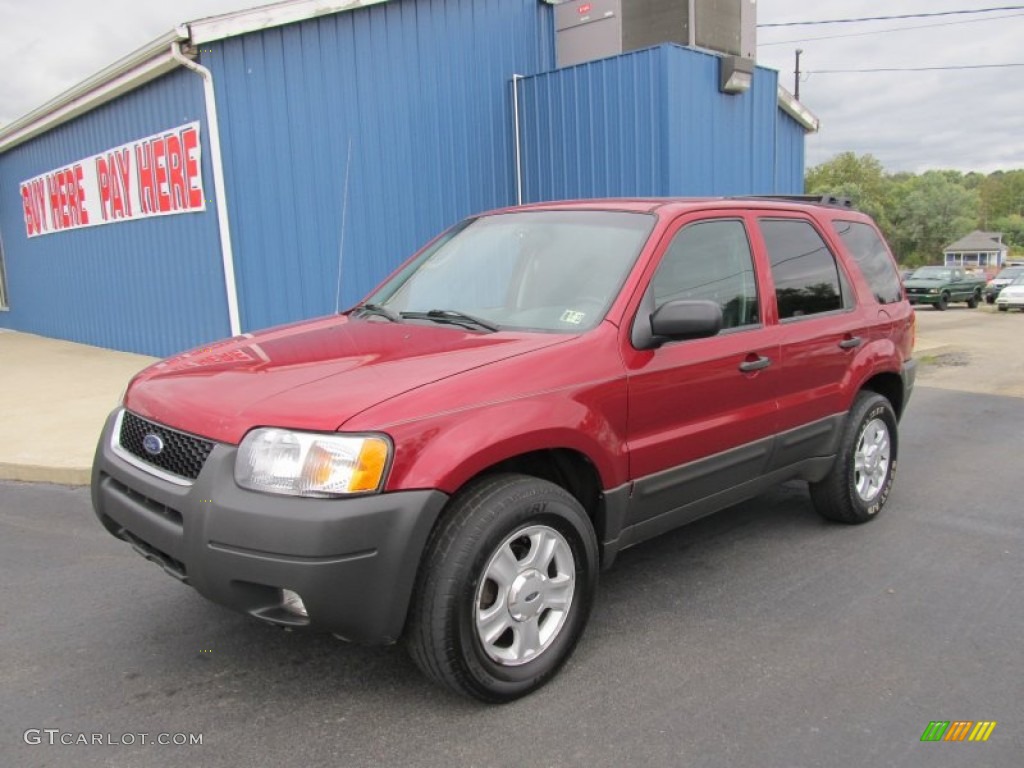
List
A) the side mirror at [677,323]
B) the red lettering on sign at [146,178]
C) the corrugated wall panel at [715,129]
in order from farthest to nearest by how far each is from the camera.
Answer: the red lettering on sign at [146,178], the corrugated wall panel at [715,129], the side mirror at [677,323]

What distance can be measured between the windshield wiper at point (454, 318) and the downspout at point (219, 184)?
6.17 metres

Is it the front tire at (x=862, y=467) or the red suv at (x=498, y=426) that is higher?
the red suv at (x=498, y=426)

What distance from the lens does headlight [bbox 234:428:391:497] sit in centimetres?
256

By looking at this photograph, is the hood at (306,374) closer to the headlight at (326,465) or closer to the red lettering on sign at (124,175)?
the headlight at (326,465)

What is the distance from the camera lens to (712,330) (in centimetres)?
320

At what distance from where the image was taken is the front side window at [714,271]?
3566 mm

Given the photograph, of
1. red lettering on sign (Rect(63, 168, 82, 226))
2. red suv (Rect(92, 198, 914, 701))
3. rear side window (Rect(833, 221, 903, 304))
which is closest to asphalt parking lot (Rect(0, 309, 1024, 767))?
red suv (Rect(92, 198, 914, 701))

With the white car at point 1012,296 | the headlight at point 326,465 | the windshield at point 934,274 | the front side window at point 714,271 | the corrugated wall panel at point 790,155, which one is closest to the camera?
the headlight at point 326,465

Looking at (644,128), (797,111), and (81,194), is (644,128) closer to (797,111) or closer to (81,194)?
(797,111)

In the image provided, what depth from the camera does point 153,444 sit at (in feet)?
9.89

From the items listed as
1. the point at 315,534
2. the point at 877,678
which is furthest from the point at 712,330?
Result: the point at 315,534

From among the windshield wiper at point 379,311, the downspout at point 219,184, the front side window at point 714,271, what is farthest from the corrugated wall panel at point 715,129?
the windshield wiper at point 379,311

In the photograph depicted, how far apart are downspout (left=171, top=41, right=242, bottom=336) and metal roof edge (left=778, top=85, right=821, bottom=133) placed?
797 centimetres

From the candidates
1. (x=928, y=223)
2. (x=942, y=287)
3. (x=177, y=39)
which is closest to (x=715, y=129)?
(x=177, y=39)
